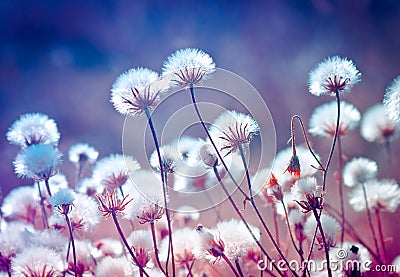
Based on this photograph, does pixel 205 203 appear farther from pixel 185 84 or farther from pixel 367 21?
pixel 367 21

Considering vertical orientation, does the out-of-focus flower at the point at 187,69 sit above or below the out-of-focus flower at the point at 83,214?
above

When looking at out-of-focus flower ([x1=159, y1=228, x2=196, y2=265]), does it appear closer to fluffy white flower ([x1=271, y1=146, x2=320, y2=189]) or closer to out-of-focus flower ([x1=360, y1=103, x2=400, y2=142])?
fluffy white flower ([x1=271, y1=146, x2=320, y2=189])

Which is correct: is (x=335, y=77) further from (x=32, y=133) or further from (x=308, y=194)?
(x=32, y=133)

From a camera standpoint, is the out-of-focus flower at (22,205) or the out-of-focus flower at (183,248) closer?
the out-of-focus flower at (183,248)

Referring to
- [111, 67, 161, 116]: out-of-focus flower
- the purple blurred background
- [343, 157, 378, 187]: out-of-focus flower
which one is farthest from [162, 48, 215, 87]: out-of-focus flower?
the purple blurred background

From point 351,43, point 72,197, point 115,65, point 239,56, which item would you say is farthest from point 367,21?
point 72,197

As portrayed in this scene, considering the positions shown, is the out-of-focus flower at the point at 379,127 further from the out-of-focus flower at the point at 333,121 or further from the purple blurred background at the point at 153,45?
the purple blurred background at the point at 153,45

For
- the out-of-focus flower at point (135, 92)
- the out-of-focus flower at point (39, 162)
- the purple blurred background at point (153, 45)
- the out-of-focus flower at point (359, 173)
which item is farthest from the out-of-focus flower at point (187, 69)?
the purple blurred background at point (153, 45)
